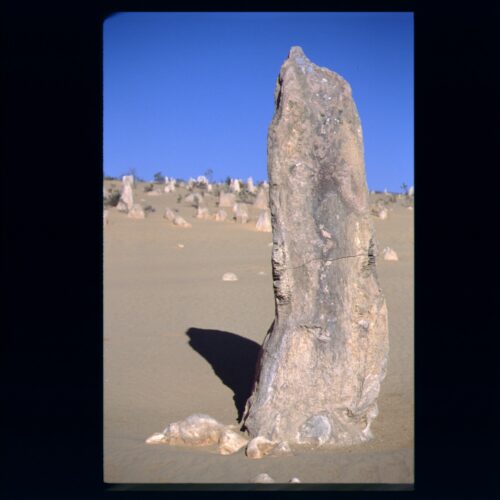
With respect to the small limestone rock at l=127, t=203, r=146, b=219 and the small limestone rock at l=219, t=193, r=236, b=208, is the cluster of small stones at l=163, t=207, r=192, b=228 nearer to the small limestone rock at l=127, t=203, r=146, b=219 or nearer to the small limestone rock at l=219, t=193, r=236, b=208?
the small limestone rock at l=127, t=203, r=146, b=219

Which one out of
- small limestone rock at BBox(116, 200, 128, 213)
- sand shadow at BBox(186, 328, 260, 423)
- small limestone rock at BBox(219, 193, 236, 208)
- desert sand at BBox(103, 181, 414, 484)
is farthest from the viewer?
small limestone rock at BBox(219, 193, 236, 208)

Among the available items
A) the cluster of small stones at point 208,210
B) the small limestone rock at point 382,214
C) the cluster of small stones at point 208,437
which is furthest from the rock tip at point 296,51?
the small limestone rock at point 382,214

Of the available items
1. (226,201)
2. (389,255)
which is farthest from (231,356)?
(226,201)

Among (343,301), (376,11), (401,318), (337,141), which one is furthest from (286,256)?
(401,318)

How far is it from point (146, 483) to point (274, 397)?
4.17ft

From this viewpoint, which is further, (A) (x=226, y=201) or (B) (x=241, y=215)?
(A) (x=226, y=201)

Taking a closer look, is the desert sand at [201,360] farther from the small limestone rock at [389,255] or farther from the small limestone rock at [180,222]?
A: the small limestone rock at [180,222]

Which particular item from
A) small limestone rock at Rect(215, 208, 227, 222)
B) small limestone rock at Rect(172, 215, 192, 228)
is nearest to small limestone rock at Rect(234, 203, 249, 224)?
small limestone rock at Rect(215, 208, 227, 222)

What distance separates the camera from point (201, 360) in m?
9.12

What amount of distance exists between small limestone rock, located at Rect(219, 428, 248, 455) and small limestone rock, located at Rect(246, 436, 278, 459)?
5.9 inches

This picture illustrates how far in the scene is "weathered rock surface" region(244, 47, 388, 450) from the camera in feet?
19.8

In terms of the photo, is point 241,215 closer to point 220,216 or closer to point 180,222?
point 220,216

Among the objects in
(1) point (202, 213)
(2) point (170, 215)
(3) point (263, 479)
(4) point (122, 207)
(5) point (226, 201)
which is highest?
(5) point (226, 201)

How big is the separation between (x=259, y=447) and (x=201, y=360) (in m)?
3.41
